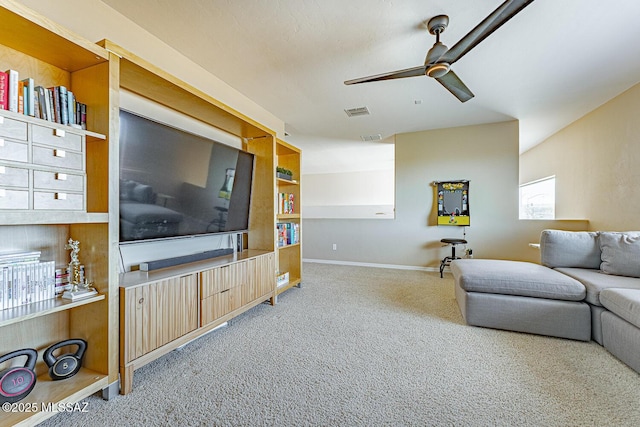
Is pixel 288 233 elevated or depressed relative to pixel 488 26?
depressed

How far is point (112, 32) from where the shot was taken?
191 cm

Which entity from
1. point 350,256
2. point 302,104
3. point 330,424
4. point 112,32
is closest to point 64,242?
point 112,32

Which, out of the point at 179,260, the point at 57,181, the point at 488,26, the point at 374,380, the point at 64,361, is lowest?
the point at 374,380

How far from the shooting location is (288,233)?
3488mm

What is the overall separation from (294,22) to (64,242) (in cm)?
213

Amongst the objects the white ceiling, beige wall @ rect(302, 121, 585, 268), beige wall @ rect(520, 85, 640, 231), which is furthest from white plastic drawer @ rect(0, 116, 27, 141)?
beige wall @ rect(520, 85, 640, 231)

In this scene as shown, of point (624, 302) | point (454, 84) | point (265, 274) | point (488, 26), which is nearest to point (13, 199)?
point (265, 274)

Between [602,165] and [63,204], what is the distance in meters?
5.51

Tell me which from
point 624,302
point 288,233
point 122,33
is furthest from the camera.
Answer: point 288,233

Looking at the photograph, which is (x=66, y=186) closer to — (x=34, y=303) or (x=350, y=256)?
(x=34, y=303)

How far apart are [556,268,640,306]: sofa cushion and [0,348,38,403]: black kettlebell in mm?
3547

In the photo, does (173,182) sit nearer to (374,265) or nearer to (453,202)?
(374,265)

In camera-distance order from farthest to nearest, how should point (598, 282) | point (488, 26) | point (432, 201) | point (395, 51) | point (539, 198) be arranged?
point (539, 198) < point (432, 201) < point (395, 51) < point (598, 282) < point (488, 26)

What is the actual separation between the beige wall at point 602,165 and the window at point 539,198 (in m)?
0.28
